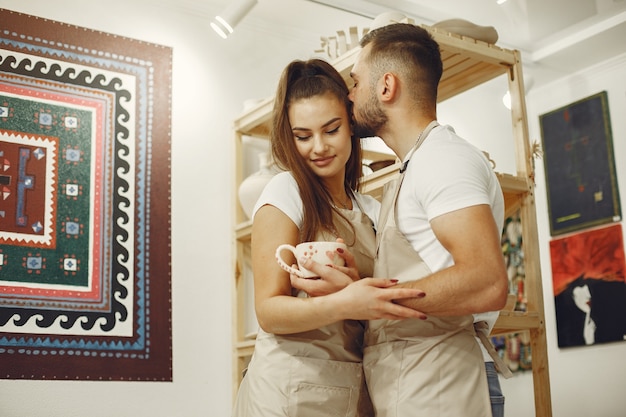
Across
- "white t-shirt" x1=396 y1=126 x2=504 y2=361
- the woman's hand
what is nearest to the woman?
the woman's hand

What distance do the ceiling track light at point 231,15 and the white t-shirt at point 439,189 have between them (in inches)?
80.0

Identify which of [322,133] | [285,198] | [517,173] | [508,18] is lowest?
[285,198]

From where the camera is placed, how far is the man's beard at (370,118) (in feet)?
5.52

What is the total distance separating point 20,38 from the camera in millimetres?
3268

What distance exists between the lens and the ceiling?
3971mm

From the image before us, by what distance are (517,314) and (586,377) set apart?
2.16 metres

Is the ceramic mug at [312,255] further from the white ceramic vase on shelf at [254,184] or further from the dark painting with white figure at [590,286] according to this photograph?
the dark painting with white figure at [590,286]

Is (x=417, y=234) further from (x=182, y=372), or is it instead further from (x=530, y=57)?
(x=530, y=57)

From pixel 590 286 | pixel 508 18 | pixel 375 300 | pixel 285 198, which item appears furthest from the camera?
pixel 590 286

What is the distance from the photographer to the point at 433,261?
1.46 metres

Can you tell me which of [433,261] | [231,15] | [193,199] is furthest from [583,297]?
[433,261]

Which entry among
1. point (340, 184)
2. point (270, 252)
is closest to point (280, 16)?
point (340, 184)

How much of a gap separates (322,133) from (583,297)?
11.1 feet

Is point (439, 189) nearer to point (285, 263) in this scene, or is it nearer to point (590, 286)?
point (285, 263)
